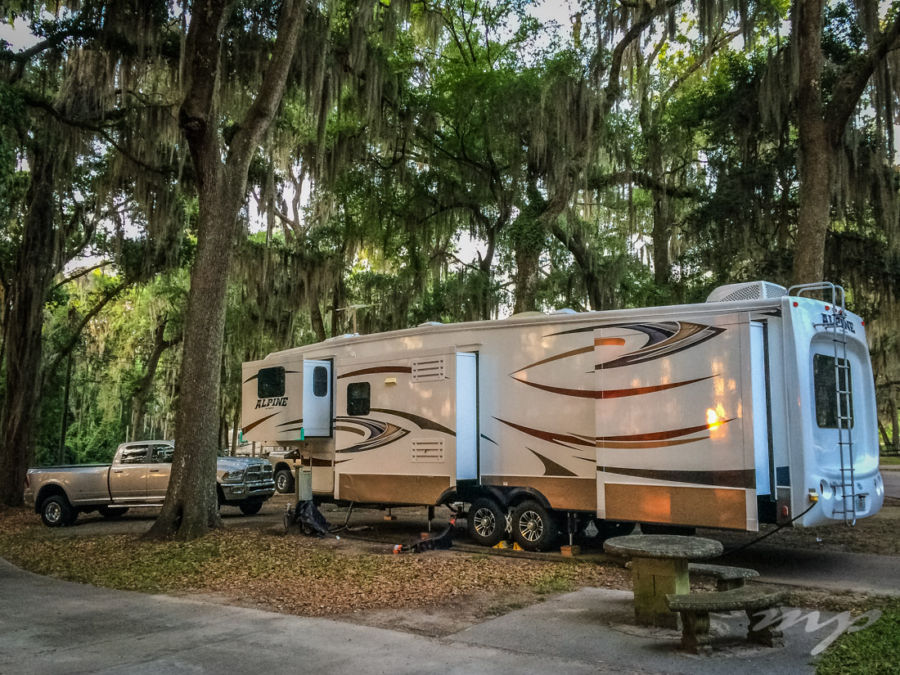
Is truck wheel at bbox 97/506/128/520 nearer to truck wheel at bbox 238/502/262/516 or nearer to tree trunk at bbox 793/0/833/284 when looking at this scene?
truck wheel at bbox 238/502/262/516

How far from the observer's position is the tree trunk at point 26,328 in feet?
52.7

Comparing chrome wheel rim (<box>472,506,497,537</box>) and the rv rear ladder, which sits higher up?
the rv rear ladder

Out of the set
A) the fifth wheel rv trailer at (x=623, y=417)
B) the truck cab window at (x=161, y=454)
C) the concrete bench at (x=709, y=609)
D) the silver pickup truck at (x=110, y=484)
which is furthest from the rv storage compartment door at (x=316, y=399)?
the concrete bench at (x=709, y=609)

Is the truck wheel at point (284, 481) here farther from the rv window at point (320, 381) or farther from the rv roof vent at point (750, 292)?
the rv roof vent at point (750, 292)

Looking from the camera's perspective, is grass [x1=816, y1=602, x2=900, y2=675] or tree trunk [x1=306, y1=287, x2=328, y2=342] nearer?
grass [x1=816, y1=602, x2=900, y2=675]

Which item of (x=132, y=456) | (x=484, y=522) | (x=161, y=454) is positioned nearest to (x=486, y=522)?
(x=484, y=522)

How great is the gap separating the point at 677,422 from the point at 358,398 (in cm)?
517

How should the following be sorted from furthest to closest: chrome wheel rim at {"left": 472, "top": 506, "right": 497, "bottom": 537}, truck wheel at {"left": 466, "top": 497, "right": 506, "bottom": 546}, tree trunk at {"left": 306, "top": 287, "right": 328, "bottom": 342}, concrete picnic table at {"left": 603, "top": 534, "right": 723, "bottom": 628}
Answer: tree trunk at {"left": 306, "top": 287, "right": 328, "bottom": 342} → chrome wheel rim at {"left": 472, "top": 506, "right": 497, "bottom": 537} → truck wheel at {"left": 466, "top": 497, "right": 506, "bottom": 546} → concrete picnic table at {"left": 603, "top": 534, "right": 723, "bottom": 628}

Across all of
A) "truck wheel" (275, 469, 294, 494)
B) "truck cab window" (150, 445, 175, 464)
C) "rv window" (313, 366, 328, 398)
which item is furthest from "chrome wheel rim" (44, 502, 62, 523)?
"truck wheel" (275, 469, 294, 494)

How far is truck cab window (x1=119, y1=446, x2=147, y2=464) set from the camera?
1428 cm

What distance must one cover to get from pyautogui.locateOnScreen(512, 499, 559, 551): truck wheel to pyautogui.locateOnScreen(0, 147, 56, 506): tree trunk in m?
11.7

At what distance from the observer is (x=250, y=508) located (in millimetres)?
15070

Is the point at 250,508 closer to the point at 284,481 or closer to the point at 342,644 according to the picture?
the point at 284,481

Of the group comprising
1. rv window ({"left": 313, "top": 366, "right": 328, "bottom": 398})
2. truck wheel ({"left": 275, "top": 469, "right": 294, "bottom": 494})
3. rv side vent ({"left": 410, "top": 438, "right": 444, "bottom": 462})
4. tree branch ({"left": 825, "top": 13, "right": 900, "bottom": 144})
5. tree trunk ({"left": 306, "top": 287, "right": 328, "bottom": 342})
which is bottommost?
truck wheel ({"left": 275, "top": 469, "right": 294, "bottom": 494})
